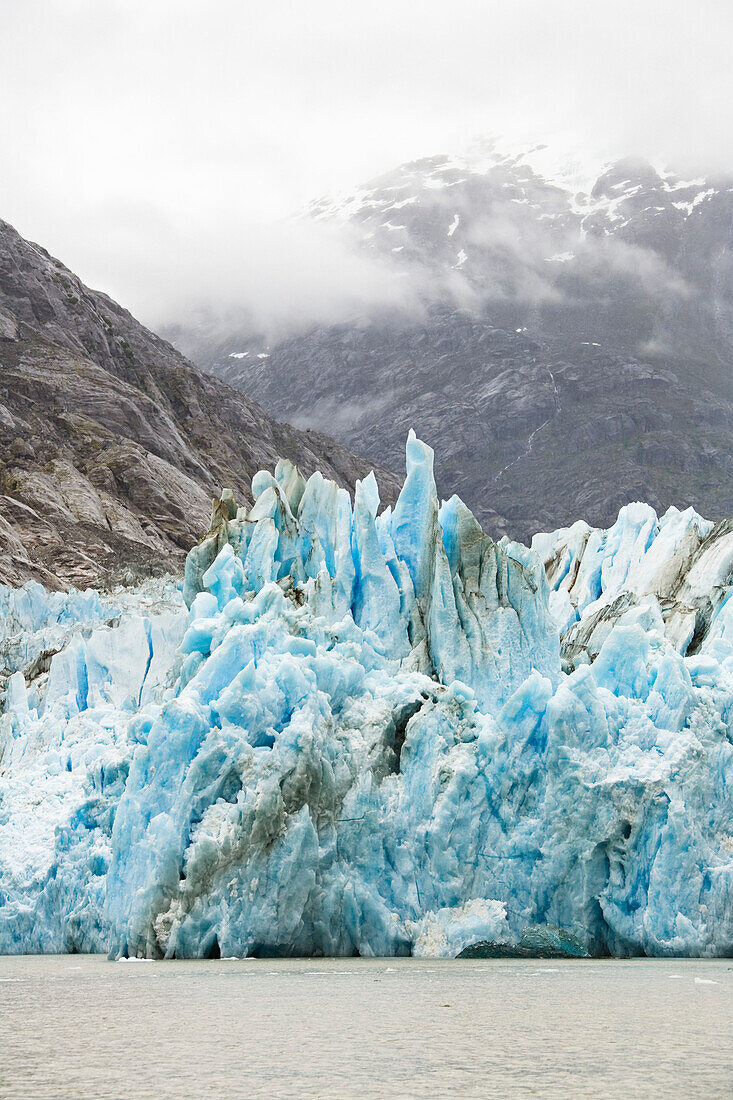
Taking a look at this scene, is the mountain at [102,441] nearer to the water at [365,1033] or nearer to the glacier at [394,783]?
the glacier at [394,783]

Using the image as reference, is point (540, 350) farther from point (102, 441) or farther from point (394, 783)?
point (394, 783)

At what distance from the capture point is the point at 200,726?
67.1 feet

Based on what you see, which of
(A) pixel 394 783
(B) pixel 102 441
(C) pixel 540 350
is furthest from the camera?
(C) pixel 540 350

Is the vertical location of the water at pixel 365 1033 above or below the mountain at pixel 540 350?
below

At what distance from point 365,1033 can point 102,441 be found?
227 feet

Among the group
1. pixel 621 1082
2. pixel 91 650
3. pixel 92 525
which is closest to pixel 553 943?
pixel 621 1082

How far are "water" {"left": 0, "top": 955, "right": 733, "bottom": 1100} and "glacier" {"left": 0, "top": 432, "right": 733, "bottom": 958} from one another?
2481 mm

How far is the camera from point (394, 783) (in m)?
20.9

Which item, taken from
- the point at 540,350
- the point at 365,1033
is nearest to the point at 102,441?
the point at 540,350

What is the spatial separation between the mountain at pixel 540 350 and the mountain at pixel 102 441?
45.2ft

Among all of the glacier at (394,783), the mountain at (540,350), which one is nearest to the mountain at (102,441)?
the mountain at (540,350)

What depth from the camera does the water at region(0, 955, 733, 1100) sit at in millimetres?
7414

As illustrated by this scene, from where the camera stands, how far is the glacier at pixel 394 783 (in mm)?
19406

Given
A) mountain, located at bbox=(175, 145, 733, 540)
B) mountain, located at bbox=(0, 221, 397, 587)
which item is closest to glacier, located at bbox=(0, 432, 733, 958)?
mountain, located at bbox=(0, 221, 397, 587)
